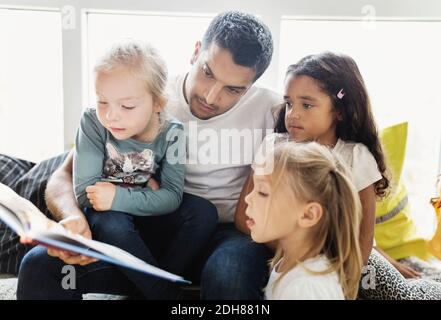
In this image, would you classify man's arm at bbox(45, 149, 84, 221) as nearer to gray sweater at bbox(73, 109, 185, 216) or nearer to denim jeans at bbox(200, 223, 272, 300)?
gray sweater at bbox(73, 109, 185, 216)

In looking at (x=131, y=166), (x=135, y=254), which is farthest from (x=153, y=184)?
(x=135, y=254)

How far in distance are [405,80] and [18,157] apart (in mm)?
974

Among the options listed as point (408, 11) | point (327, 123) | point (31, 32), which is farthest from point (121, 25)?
point (408, 11)

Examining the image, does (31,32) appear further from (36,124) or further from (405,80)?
(405,80)

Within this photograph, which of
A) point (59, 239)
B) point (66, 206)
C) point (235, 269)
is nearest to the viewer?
point (59, 239)

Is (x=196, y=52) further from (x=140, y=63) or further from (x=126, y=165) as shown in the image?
(x=126, y=165)

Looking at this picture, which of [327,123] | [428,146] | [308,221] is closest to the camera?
[308,221]

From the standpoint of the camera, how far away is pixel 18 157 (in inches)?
49.7

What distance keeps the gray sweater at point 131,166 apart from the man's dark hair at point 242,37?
8.0 inches

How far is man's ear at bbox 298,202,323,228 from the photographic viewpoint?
94 cm

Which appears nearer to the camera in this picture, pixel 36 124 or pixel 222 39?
pixel 222 39

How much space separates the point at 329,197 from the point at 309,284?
0.17 metres

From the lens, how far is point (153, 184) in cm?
108

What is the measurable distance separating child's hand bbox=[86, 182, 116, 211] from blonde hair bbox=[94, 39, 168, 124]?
21cm
